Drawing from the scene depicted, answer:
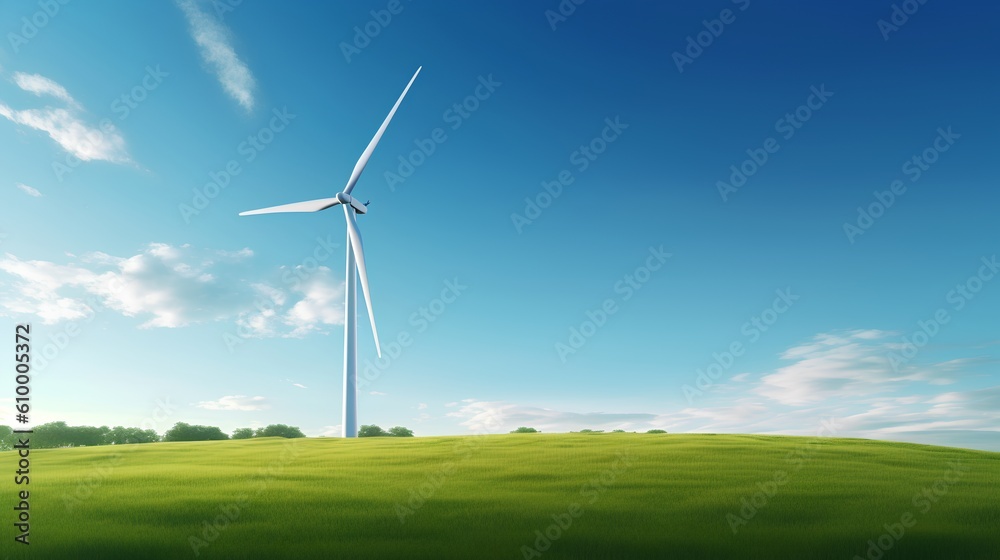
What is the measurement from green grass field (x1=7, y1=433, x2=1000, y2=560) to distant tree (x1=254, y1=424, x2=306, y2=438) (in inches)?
2253

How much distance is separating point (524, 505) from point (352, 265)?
35.3 m

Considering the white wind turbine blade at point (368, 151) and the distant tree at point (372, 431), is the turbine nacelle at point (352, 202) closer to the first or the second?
the white wind turbine blade at point (368, 151)

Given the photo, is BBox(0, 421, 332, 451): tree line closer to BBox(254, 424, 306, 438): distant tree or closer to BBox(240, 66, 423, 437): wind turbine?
BBox(254, 424, 306, 438): distant tree

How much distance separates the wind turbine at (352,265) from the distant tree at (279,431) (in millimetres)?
43300

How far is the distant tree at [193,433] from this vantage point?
82.4 meters

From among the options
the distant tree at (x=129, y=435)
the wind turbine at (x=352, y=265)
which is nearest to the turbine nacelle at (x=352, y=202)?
the wind turbine at (x=352, y=265)

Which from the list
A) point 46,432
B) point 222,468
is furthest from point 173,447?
point 46,432

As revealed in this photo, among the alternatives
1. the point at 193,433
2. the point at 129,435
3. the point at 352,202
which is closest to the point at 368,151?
the point at 352,202

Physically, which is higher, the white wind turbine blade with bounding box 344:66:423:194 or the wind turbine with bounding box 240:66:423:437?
the white wind turbine blade with bounding box 344:66:423:194

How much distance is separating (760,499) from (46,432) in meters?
91.1

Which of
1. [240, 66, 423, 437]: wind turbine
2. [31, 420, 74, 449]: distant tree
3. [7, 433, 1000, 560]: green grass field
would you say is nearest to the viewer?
[7, 433, 1000, 560]: green grass field

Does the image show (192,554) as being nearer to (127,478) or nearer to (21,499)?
(21,499)

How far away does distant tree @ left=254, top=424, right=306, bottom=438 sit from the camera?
293ft

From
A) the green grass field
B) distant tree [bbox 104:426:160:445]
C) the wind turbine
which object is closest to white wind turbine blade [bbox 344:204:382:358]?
the wind turbine
